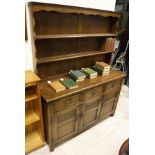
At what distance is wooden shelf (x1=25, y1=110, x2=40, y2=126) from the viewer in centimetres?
170

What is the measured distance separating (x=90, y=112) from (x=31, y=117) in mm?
830

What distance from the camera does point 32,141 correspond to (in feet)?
6.21

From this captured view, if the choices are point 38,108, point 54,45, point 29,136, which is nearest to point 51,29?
point 54,45

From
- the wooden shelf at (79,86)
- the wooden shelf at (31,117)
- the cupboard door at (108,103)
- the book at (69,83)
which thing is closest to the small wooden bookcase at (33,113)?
the wooden shelf at (31,117)

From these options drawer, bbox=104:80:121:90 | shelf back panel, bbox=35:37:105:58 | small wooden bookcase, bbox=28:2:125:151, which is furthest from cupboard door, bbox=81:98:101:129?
shelf back panel, bbox=35:37:105:58

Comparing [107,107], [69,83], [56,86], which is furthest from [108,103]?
[56,86]

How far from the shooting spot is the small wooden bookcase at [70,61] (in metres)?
1.60

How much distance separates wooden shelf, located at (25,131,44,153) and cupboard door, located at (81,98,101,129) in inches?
25.0

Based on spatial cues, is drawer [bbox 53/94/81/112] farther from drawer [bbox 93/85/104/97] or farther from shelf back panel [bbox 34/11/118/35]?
shelf back panel [bbox 34/11/118/35]

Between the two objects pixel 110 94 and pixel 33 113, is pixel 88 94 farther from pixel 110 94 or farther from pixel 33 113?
pixel 33 113

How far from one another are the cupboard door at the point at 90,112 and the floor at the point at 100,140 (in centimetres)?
17

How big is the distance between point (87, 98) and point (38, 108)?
645 mm
